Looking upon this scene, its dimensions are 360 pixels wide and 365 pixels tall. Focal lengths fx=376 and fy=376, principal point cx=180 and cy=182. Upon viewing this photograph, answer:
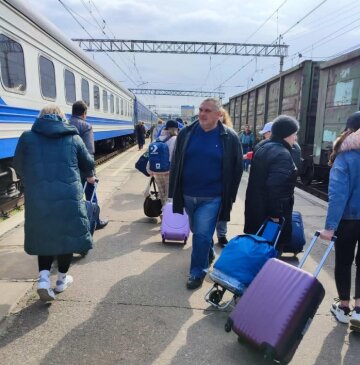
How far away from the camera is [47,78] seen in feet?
23.4

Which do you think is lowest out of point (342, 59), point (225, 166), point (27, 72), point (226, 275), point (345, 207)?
point (226, 275)

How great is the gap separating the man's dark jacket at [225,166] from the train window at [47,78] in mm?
4162

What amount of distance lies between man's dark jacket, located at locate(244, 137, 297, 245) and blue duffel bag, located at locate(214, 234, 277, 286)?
334 mm

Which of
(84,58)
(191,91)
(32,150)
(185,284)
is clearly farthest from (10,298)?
(191,91)

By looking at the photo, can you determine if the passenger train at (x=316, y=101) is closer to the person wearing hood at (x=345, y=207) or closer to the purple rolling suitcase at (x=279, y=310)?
the person wearing hood at (x=345, y=207)

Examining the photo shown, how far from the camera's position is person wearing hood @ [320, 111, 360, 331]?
9.57ft

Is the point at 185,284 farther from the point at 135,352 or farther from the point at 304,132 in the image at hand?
the point at 304,132

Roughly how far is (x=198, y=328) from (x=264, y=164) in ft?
4.88

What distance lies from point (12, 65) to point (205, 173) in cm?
383

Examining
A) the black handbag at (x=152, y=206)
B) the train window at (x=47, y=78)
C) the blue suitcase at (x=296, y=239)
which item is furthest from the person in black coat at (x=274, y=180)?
the train window at (x=47, y=78)

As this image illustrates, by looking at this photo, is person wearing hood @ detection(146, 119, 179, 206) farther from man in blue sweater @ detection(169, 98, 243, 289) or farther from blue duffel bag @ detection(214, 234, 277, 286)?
blue duffel bag @ detection(214, 234, 277, 286)

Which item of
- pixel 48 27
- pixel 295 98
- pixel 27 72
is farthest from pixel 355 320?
pixel 295 98

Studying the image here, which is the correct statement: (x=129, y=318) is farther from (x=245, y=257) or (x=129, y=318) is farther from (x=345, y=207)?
(x=345, y=207)

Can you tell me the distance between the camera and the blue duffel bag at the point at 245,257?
298 centimetres
